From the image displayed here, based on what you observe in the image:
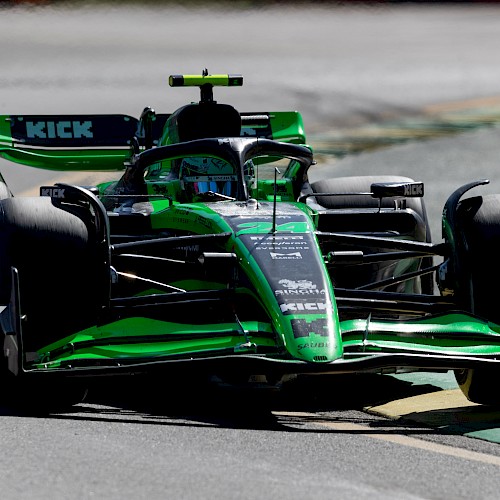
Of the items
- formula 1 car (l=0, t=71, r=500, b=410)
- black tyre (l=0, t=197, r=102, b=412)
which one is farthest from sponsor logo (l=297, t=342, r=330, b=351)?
black tyre (l=0, t=197, r=102, b=412)

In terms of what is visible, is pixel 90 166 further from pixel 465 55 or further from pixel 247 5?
pixel 465 55

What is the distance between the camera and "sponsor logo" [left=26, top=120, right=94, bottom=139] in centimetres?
1213

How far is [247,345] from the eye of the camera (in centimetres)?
670

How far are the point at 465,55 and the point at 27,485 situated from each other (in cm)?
2071

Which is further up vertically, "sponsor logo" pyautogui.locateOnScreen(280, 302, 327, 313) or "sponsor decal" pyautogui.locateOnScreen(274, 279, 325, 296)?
"sponsor decal" pyautogui.locateOnScreen(274, 279, 325, 296)

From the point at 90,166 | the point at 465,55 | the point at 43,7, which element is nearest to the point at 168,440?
the point at 90,166

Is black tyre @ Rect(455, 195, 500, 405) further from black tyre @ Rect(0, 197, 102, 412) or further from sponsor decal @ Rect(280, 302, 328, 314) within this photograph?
black tyre @ Rect(0, 197, 102, 412)

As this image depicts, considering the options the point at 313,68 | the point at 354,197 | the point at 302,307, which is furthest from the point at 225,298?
the point at 313,68

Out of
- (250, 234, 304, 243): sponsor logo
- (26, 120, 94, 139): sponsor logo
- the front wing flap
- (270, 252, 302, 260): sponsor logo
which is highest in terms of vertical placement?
(26, 120, 94, 139): sponsor logo

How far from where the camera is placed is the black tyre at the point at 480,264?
7.35 m

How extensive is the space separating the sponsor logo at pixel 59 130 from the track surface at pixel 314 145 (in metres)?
4.02

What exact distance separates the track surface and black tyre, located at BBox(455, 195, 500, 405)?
0.20 m

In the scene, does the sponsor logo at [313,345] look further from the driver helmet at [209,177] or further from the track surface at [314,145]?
the driver helmet at [209,177]

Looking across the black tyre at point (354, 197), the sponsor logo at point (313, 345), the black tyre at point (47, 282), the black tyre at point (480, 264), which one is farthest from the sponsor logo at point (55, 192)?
the black tyre at point (354, 197)
